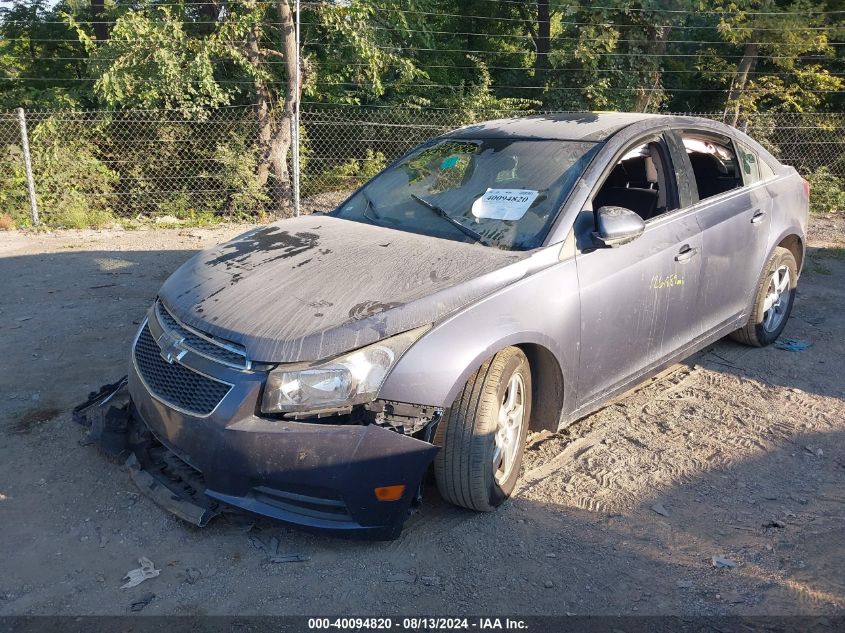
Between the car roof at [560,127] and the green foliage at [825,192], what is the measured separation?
9398mm

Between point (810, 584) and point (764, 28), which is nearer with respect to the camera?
point (810, 584)

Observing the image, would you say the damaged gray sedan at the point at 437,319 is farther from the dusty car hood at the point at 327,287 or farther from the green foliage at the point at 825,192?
the green foliage at the point at 825,192

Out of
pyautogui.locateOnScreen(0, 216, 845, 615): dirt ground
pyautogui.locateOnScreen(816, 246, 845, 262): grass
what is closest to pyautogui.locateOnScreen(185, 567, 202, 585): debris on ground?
pyautogui.locateOnScreen(0, 216, 845, 615): dirt ground

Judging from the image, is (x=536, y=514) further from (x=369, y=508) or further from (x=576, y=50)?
(x=576, y=50)

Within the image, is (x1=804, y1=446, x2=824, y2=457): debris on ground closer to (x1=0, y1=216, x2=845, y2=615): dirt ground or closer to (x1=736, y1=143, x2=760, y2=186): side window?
(x1=0, y1=216, x2=845, y2=615): dirt ground

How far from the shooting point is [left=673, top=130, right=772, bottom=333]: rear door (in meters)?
4.67

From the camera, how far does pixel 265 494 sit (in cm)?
310

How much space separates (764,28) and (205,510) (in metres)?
15.5

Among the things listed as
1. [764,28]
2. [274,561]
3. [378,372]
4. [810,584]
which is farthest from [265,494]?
A: [764,28]

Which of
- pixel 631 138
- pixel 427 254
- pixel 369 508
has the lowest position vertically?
pixel 369 508

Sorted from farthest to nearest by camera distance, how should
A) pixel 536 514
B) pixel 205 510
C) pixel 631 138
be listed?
1. pixel 631 138
2. pixel 536 514
3. pixel 205 510

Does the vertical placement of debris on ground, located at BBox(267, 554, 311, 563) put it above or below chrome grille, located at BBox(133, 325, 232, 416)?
below

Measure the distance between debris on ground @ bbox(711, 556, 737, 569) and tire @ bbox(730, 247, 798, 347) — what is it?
265 centimetres

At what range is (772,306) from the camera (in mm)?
5691
